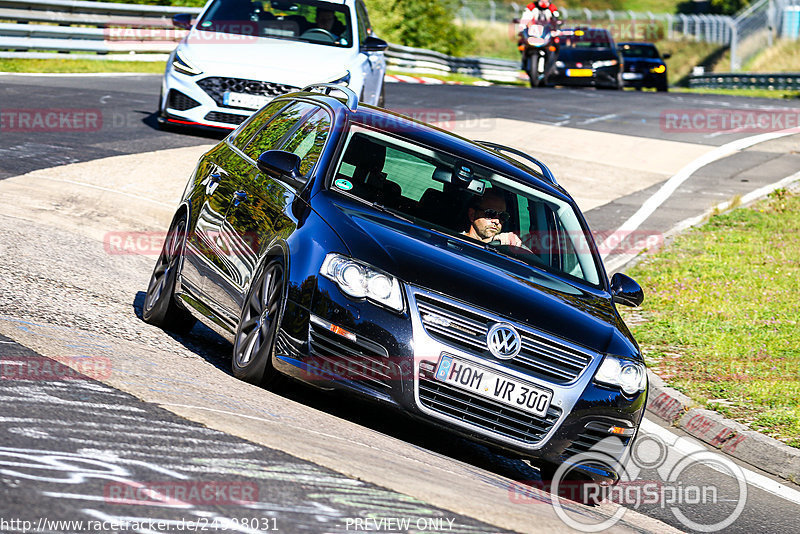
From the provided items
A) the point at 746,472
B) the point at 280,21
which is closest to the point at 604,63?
the point at 280,21

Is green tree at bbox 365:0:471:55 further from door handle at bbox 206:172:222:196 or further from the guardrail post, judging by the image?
door handle at bbox 206:172:222:196

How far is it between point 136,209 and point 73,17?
16.0 metres

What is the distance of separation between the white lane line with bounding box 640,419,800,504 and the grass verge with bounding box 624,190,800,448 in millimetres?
418

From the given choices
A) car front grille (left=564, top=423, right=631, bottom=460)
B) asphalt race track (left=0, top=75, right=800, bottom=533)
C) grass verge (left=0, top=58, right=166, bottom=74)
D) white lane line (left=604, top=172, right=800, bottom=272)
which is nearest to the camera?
asphalt race track (left=0, top=75, right=800, bottom=533)


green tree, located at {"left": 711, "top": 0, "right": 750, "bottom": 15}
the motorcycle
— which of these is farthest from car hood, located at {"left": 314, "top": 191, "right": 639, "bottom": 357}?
green tree, located at {"left": 711, "top": 0, "right": 750, "bottom": 15}

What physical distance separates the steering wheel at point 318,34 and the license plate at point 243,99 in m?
1.59

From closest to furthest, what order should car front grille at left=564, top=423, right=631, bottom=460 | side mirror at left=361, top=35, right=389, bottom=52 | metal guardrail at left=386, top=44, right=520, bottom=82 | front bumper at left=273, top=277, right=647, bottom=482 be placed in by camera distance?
front bumper at left=273, top=277, right=647, bottom=482
car front grille at left=564, top=423, right=631, bottom=460
side mirror at left=361, top=35, right=389, bottom=52
metal guardrail at left=386, top=44, right=520, bottom=82

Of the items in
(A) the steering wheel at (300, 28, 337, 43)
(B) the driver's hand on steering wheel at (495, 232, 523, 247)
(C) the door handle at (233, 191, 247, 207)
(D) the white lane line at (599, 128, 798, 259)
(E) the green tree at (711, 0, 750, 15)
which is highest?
(C) the door handle at (233, 191, 247, 207)

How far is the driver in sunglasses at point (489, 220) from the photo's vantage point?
726 centimetres

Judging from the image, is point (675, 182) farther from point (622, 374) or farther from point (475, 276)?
point (475, 276)

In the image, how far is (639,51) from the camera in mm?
38125

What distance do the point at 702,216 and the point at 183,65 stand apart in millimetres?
7074

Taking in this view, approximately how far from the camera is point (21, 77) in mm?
21688

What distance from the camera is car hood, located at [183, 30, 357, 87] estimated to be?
14.9m
